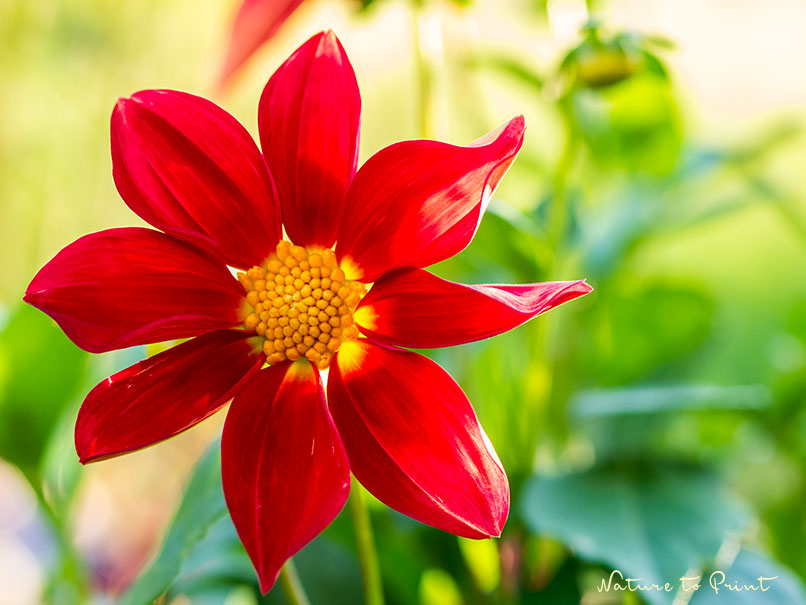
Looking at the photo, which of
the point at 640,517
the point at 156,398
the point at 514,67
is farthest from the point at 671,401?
the point at 156,398

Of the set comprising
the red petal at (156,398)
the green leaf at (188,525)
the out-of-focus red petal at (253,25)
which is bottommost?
the green leaf at (188,525)

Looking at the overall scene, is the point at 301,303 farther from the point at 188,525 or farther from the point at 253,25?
the point at 253,25

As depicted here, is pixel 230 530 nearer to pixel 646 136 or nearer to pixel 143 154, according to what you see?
pixel 143 154

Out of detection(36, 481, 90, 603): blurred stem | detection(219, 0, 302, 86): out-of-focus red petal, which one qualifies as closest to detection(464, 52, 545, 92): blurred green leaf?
detection(219, 0, 302, 86): out-of-focus red petal

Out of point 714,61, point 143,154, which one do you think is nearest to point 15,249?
point 143,154

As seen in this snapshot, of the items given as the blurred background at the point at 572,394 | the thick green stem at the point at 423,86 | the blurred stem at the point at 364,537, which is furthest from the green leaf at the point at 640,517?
the thick green stem at the point at 423,86

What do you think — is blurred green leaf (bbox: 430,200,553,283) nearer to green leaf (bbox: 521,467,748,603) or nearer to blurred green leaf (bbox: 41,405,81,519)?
green leaf (bbox: 521,467,748,603)

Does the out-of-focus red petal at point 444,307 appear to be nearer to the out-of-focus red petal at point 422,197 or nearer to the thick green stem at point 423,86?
the out-of-focus red petal at point 422,197
